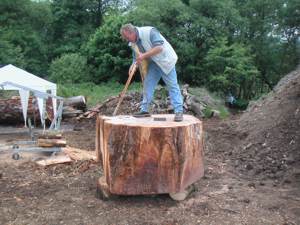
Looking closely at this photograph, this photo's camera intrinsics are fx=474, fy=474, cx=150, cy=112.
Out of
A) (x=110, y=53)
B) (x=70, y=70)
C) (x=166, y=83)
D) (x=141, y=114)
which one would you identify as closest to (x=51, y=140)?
(x=141, y=114)

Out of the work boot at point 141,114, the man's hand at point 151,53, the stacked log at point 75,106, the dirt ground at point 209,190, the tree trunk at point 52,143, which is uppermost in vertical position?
the man's hand at point 151,53

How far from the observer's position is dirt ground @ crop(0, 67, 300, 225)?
4.44 m

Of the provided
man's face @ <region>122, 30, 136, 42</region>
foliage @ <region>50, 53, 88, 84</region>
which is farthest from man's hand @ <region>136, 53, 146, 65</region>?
foliage @ <region>50, 53, 88, 84</region>

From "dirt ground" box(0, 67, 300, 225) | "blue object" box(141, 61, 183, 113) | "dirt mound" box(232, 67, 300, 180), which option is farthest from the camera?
"dirt mound" box(232, 67, 300, 180)

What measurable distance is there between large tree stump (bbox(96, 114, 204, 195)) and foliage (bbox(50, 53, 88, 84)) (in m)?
16.0

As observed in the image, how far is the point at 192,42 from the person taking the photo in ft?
57.9

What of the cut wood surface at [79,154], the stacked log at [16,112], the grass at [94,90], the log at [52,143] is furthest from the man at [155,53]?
the grass at [94,90]

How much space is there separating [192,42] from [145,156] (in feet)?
43.9

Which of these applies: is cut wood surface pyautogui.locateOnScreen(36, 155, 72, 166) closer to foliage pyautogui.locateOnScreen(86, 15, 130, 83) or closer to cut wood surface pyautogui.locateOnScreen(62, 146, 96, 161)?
cut wood surface pyautogui.locateOnScreen(62, 146, 96, 161)

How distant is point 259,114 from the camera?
877 centimetres

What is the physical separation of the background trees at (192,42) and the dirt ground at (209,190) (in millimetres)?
9286

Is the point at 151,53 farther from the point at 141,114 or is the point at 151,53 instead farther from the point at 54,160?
the point at 54,160

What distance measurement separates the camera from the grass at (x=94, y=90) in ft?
50.8

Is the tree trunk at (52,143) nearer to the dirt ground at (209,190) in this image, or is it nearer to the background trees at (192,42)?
the dirt ground at (209,190)
